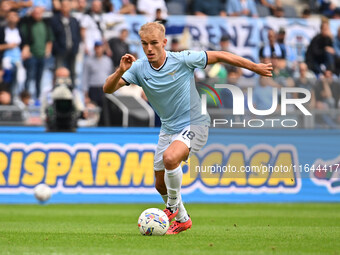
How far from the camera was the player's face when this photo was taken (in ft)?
28.8

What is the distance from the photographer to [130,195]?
1631 centimetres

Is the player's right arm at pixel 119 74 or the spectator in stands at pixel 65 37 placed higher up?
the player's right arm at pixel 119 74

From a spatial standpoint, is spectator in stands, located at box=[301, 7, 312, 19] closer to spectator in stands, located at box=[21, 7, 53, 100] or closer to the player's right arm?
spectator in stands, located at box=[21, 7, 53, 100]

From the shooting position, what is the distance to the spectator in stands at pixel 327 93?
16281 millimetres

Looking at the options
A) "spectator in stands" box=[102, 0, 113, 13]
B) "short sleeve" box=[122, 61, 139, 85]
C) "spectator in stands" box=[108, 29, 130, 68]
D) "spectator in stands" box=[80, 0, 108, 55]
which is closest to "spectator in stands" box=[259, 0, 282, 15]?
"spectator in stands" box=[102, 0, 113, 13]

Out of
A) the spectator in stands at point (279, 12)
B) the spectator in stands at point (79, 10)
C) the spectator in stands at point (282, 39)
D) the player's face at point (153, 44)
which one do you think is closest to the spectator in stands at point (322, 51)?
the spectator in stands at point (282, 39)

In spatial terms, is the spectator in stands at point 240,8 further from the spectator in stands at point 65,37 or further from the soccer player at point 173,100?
the soccer player at point 173,100

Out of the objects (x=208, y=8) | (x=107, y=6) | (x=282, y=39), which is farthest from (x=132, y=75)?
(x=208, y=8)

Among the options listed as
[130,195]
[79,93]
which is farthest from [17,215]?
[79,93]

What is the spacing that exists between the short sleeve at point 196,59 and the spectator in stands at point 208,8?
42.7ft

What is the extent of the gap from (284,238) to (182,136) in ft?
5.67

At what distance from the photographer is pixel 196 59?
29.9 feet

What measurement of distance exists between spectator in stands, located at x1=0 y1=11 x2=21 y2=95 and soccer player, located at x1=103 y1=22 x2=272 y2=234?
409 inches

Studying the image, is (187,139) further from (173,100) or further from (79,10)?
(79,10)
